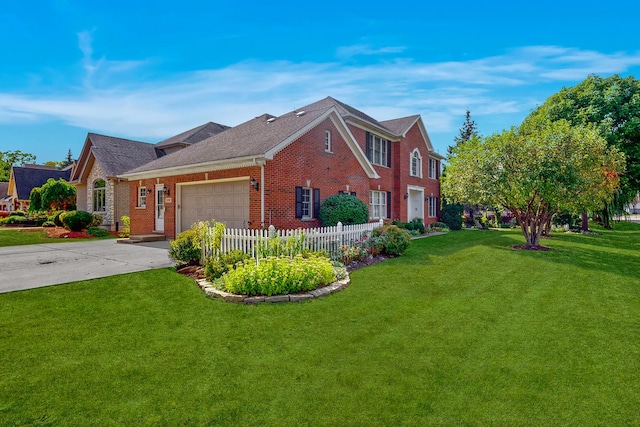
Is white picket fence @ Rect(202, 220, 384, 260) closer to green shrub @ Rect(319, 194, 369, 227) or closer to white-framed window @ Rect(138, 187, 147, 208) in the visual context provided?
green shrub @ Rect(319, 194, 369, 227)

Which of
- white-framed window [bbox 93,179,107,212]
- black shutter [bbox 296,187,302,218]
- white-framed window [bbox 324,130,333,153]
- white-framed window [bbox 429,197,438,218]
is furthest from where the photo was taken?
white-framed window [bbox 429,197,438,218]

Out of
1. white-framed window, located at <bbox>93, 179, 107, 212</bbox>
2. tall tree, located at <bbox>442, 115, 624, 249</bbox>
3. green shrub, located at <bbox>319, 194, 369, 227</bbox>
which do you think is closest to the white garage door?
green shrub, located at <bbox>319, 194, 369, 227</bbox>

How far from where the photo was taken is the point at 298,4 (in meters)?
10.7

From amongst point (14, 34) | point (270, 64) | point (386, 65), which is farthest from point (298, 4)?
point (14, 34)

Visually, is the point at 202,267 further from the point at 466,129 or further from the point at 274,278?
the point at 466,129

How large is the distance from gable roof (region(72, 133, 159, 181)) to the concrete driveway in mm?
10835

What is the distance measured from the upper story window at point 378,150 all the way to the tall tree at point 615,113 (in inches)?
487

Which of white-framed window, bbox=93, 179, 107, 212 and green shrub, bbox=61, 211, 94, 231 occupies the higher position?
white-framed window, bbox=93, 179, 107, 212

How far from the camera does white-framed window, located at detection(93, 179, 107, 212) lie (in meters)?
23.7

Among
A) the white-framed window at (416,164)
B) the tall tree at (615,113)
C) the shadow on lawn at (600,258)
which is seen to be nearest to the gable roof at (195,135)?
the white-framed window at (416,164)

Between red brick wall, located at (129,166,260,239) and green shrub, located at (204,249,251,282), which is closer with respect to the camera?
green shrub, located at (204,249,251,282)

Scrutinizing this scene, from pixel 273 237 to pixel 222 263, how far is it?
4.49 feet

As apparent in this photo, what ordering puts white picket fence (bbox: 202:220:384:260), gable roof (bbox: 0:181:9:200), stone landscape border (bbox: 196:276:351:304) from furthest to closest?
gable roof (bbox: 0:181:9:200) < white picket fence (bbox: 202:220:384:260) < stone landscape border (bbox: 196:276:351:304)

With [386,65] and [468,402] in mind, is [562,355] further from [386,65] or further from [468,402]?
[386,65]
